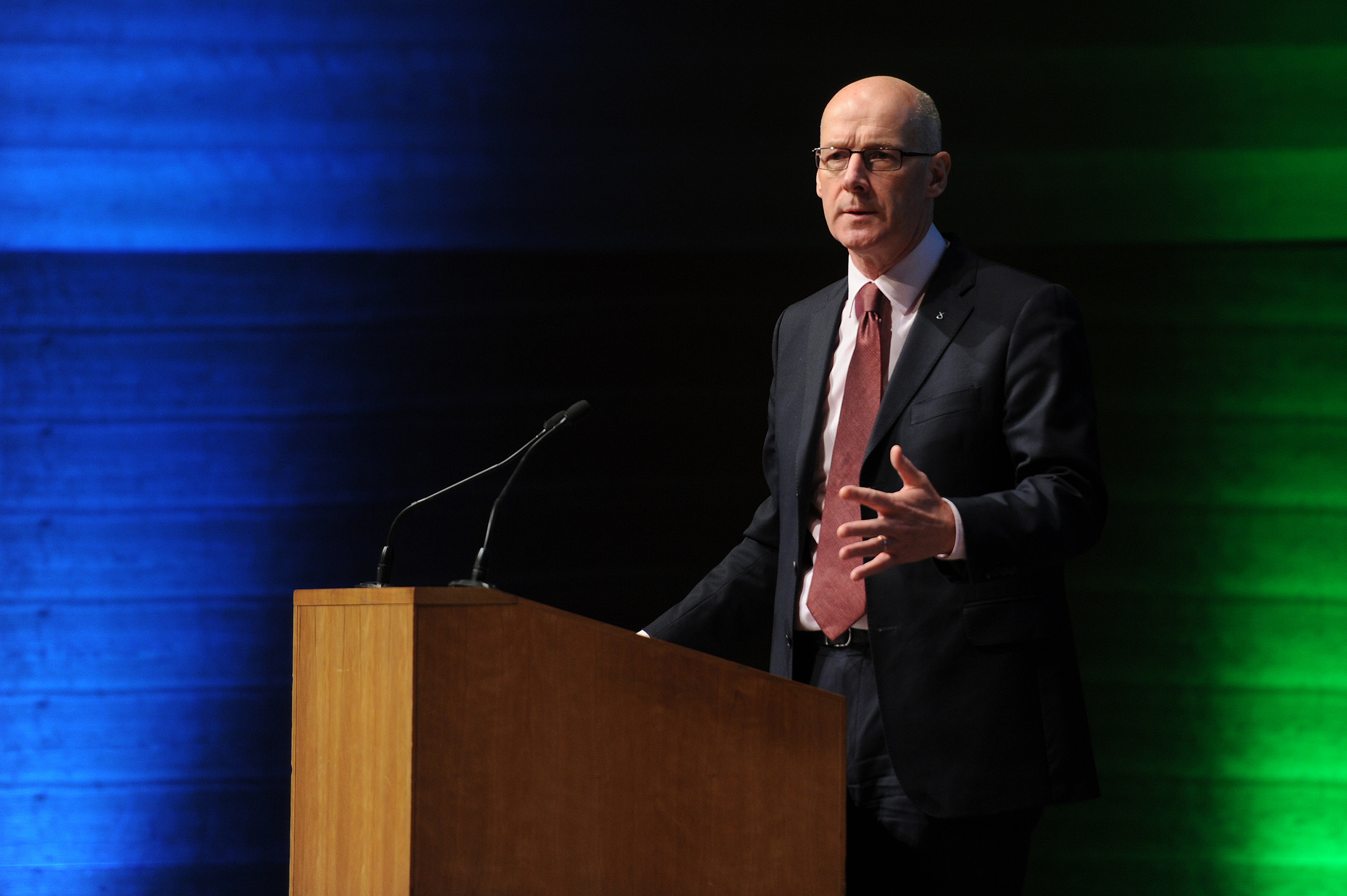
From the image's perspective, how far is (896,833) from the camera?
1595 mm

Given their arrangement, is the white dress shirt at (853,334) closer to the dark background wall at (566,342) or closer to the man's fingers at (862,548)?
the man's fingers at (862,548)

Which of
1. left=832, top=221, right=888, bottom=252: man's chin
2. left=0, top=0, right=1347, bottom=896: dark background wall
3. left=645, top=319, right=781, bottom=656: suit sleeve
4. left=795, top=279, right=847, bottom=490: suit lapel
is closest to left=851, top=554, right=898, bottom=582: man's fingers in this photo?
left=795, top=279, right=847, bottom=490: suit lapel

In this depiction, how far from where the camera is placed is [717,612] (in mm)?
1875

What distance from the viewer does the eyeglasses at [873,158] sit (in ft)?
5.93

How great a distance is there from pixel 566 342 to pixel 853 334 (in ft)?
3.96

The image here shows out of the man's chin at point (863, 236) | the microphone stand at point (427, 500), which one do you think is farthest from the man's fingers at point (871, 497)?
the man's chin at point (863, 236)

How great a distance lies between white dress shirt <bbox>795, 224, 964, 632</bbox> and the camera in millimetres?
1748

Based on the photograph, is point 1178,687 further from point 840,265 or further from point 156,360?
point 156,360

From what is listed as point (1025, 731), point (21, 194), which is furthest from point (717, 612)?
point (21, 194)

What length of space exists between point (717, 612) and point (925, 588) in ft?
1.24

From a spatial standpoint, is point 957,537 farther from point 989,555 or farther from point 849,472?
point 849,472

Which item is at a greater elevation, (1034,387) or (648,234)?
(648,234)

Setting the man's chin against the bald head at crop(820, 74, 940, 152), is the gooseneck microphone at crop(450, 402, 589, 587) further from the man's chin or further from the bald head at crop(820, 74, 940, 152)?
the bald head at crop(820, 74, 940, 152)

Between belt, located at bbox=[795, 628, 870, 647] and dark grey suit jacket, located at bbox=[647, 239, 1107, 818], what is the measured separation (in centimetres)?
4
